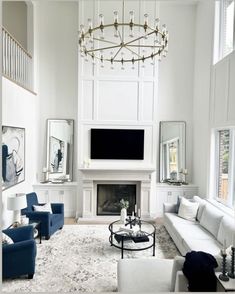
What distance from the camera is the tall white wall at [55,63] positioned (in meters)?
6.78

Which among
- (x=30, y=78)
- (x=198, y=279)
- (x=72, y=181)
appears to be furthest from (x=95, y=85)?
(x=198, y=279)

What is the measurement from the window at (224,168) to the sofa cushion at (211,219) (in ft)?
2.06

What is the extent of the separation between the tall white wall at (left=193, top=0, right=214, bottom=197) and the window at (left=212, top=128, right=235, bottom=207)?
0.23 meters

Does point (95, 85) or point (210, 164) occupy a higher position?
point (95, 85)

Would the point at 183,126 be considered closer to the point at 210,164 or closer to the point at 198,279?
the point at 210,164

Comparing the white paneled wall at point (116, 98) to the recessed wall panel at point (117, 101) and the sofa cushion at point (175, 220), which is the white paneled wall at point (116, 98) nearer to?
the recessed wall panel at point (117, 101)

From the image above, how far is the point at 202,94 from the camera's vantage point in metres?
6.36

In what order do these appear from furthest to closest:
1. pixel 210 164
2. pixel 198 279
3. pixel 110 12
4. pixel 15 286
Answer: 1. pixel 110 12
2. pixel 210 164
3. pixel 15 286
4. pixel 198 279

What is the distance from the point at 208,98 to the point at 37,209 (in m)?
4.54

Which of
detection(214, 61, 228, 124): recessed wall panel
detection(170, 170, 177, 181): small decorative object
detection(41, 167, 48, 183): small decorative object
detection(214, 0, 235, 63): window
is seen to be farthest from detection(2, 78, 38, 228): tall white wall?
detection(214, 0, 235, 63): window

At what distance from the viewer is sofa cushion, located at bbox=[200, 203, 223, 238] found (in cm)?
424

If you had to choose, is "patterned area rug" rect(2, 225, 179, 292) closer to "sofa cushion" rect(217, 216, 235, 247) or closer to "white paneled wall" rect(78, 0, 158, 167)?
"sofa cushion" rect(217, 216, 235, 247)

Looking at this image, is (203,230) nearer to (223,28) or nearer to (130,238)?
(130,238)

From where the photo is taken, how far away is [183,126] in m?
7.00
